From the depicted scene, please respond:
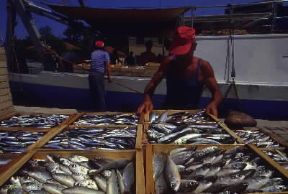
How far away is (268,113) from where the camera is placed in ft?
36.3

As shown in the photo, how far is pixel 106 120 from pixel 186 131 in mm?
1489

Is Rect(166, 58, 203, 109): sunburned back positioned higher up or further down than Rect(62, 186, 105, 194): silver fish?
higher up

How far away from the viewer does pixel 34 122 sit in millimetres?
5477

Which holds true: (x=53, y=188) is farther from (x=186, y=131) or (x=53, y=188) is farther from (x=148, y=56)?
(x=148, y=56)

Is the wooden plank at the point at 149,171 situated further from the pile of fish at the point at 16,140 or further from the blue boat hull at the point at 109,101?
the blue boat hull at the point at 109,101

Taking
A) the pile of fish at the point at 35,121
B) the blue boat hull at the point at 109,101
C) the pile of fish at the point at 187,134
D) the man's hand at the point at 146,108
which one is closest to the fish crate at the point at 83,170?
the pile of fish at the point at 187,134

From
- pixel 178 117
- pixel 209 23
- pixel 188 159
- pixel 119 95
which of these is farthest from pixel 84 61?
pixel 188 159

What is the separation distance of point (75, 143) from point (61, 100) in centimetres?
981

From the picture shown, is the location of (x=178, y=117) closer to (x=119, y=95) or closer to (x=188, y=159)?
(x=188, y=159)

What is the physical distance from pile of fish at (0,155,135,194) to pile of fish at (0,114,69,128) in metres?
1.91

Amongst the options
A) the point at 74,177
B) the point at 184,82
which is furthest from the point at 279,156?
the point at 184,82

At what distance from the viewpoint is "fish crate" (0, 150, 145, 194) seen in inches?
111

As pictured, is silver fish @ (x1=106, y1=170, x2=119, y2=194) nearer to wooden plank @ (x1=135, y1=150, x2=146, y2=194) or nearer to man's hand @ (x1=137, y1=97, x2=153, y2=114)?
wooden plank @ (x1=135, y1=150, x2=146, y2=194)

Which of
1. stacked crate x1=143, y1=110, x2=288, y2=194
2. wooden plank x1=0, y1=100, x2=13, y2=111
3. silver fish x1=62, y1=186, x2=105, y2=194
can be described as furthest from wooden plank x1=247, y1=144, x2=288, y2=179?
wooden plank x1=0, y1=100, x2=13, y2=111
